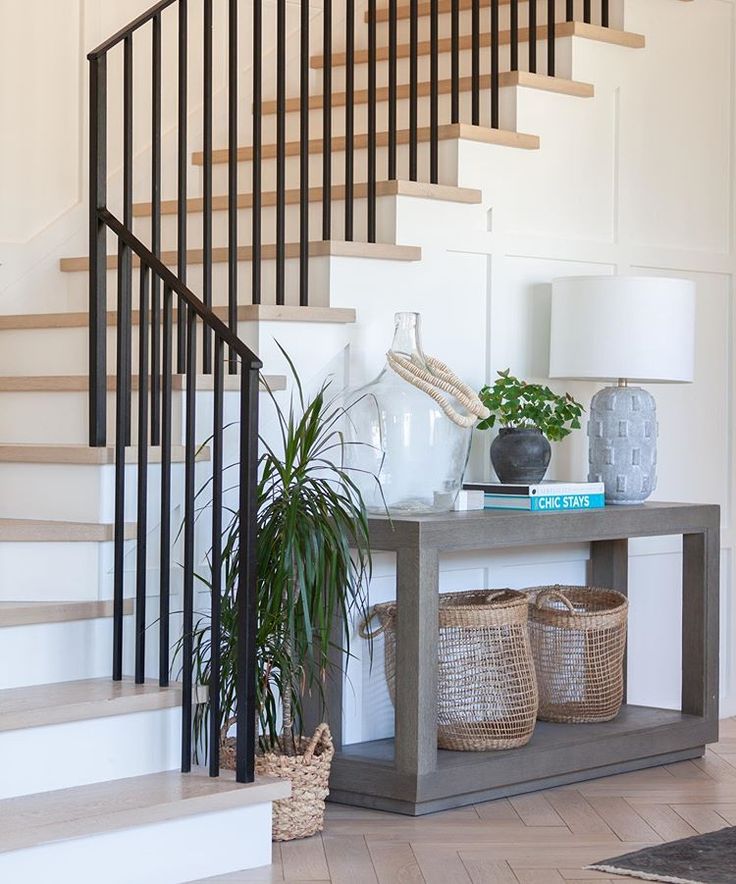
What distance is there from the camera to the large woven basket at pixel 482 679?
3.98m

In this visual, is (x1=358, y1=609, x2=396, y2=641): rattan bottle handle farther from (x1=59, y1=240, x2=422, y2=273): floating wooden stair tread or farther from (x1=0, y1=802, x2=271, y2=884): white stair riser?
(x1=59, y1=240, x2=422, y2=273): floating wooden stair tread

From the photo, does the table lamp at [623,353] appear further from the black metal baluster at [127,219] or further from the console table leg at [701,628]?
the black metal baluster at [127,219]

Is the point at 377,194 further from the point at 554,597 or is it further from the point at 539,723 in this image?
the point at 539,723

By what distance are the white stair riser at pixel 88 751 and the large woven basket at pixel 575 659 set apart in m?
1.32

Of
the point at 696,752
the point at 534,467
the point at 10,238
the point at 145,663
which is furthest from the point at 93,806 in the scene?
the point at 10,238

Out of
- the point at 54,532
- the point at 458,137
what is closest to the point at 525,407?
the point at 458,137

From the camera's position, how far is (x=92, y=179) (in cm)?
387

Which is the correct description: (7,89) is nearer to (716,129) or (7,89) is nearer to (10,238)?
(10,238)

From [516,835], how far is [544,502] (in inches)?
36.0

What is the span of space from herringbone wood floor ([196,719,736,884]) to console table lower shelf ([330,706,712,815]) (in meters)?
0.03

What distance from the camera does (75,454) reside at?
3.78 meters

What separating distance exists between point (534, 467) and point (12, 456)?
4.52 ft

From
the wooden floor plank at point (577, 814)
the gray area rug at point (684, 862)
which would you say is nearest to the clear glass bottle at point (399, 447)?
the wooden floor plank at point (577, 814)

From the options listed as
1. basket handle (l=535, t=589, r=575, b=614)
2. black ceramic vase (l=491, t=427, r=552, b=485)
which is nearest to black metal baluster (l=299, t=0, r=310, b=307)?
black ceramic vase (l=491, t=427, r=552, b=485)
